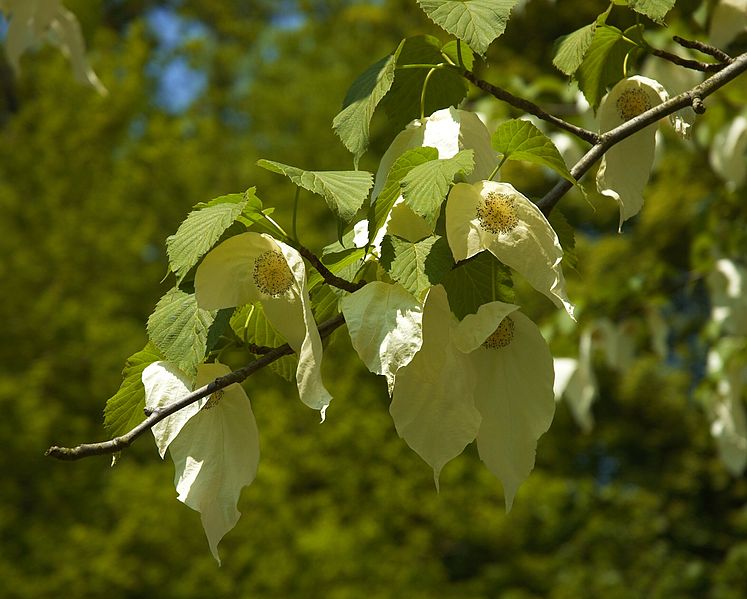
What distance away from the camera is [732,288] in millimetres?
1806

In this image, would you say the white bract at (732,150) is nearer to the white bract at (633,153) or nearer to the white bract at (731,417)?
the white bract at (731,417)

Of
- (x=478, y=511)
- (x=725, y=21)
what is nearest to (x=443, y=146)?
(x=725, y=21)

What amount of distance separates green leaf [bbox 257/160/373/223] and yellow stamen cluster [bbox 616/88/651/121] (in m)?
0.21

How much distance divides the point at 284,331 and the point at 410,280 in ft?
0.23

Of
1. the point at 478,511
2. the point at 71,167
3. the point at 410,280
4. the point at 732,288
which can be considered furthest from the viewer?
the point at 478,511

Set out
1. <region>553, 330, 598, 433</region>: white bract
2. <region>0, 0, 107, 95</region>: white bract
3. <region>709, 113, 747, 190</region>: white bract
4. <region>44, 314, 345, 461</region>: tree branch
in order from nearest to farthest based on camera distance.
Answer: <region>44, 314, 345, 461</region>: tree branch
<region>0, 0, 107, 95</region>: white bract
<region>709, 113, 747, 190</region>: white bract
<region>553, 330, 598, 433</region>: white bract

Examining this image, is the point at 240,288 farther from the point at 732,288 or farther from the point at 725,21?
the point at 732,288

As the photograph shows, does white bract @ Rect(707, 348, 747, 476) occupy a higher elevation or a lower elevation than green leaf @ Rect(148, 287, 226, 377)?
lower

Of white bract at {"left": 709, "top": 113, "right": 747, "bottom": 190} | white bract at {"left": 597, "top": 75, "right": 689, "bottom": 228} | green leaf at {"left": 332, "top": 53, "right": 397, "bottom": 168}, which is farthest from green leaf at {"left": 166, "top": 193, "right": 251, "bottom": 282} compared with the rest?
white bract at {"left": 709, "top": 113, "right": 747, "bottom": 190}

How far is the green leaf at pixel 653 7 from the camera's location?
0.62m

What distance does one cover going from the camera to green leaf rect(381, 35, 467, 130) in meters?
0.65

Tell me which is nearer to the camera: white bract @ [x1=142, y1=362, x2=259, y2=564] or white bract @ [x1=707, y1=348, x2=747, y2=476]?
white bract @ [x1=142, y1=362, x2=259, y2=564]

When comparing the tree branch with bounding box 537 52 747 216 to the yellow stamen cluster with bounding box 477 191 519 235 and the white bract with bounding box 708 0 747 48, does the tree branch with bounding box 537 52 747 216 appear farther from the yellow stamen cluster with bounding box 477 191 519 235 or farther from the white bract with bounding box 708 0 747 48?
the white bract with bounding box 708 0 747 48

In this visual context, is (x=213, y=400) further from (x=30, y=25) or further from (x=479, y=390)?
(x=30, y=25)
